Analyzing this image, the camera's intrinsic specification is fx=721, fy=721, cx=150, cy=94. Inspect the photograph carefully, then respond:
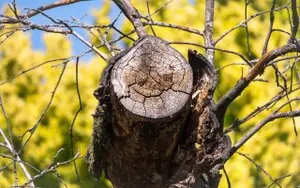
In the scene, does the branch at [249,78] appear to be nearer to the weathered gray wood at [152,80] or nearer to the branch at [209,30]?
the weathered gray wood at [152,80]

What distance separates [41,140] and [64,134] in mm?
222

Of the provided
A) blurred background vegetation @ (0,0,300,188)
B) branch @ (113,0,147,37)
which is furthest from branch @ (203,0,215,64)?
blurred background vegetation @ (0,0,300,188)

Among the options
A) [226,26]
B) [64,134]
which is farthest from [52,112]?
[226,26]

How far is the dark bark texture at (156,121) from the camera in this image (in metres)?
1.94

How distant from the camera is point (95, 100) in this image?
6090 mm

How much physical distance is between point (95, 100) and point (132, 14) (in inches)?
144

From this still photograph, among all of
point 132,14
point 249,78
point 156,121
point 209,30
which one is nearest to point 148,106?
point 156,121

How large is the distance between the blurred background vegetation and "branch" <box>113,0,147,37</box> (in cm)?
297

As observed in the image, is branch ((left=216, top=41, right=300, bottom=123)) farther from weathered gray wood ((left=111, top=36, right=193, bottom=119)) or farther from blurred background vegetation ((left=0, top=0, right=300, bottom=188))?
blurred background vegetation ((left=0, top=0, right=300, bottom=188))

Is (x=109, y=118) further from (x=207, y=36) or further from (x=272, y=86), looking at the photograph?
(x=272, y=86)

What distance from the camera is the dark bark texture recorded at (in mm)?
1936

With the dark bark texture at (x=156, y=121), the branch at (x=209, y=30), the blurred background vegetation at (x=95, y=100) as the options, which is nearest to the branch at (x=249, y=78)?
the dark bark texture at (x=156, y=121)

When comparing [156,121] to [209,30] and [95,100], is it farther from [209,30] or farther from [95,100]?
[95,100]

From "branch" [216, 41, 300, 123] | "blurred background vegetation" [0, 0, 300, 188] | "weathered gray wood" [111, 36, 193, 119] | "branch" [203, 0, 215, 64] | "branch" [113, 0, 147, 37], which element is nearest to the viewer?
"weathered gray wood" [111, 36, 193, 119]
